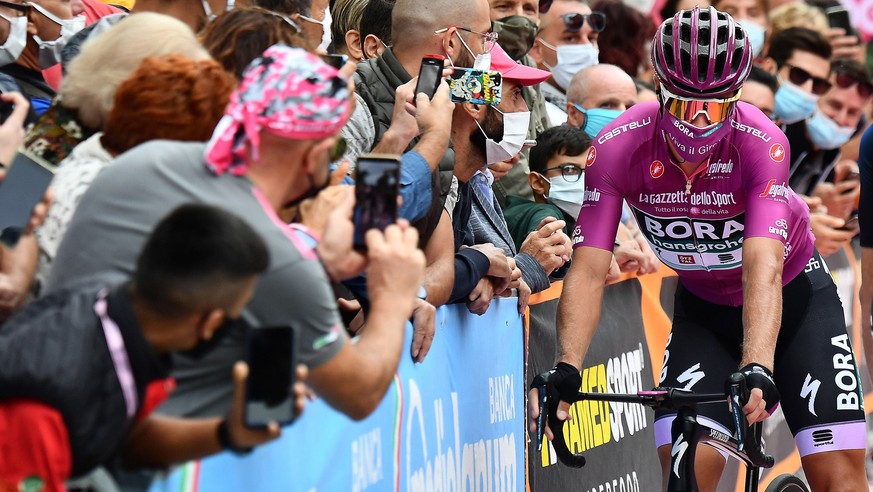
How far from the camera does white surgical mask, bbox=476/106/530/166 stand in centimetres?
588

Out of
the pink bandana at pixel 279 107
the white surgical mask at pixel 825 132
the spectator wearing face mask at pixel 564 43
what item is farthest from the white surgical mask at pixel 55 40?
the white surgical mask at pixel 825 132

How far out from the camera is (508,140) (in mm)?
5930

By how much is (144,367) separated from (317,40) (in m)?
3.23

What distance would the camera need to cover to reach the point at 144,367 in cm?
262

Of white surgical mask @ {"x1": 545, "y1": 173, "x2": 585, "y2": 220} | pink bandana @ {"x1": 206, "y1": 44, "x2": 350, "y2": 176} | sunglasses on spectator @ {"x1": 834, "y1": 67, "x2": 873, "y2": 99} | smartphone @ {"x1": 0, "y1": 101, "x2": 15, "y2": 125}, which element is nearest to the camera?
pink bandana @ {"x1": 206, "y1": 44, "x2": 350, "y2": 176}

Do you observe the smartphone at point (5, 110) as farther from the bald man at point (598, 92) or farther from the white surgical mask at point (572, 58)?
the white surgical mask at point (572, 58)

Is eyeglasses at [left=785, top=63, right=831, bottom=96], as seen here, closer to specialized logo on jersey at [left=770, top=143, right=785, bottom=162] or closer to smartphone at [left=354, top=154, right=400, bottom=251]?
specialized logo on jersey at [left=770, top=143, right=785, bottom=162]

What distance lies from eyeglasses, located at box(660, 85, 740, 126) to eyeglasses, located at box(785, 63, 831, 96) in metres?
6.57

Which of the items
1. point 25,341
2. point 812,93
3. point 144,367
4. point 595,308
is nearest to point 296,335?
point 144,367

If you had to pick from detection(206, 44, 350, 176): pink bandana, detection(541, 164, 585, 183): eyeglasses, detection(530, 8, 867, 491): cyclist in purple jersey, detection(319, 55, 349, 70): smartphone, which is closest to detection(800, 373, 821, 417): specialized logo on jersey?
detection(530, 8, 867, 491): cyclist in purple jersey

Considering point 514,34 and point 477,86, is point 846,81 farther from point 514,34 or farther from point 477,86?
point 477,86

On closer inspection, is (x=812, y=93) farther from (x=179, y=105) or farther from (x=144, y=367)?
(x=144, y=367)

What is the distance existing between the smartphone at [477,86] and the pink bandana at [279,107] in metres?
2.31

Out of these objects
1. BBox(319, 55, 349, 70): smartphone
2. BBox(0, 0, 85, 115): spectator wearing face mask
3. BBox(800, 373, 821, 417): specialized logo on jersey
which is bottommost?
BBox(800, 373, 821, 417): specialized logo on jersey
